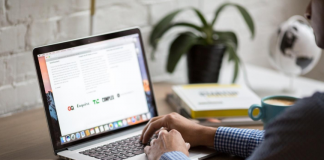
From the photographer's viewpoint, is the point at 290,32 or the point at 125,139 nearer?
the point at 125,139

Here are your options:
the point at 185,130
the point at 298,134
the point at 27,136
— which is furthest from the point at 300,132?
the point at 27,136

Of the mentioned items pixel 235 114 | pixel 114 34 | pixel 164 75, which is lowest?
pixel 235 114

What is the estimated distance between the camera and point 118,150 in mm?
904

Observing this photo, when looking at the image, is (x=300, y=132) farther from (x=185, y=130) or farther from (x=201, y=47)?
(x=201, y=47)

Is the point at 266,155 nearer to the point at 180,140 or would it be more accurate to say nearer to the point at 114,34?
the point at 180,140

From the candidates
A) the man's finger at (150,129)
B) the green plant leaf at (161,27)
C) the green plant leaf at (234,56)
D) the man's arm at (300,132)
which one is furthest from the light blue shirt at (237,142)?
the green plant leaf at (161,27)

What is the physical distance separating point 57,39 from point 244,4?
90 cm

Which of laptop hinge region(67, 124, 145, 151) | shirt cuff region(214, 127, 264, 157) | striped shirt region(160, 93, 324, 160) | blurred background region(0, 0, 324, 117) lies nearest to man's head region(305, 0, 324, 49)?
striped shirt region(160, 93, 324, 160)

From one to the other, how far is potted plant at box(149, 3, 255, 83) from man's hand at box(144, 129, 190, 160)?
52 centimetres

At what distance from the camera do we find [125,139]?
96cm

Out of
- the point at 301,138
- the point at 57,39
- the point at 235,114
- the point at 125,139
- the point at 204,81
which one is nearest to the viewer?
the point at 301,138

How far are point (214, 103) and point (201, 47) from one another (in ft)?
0.94

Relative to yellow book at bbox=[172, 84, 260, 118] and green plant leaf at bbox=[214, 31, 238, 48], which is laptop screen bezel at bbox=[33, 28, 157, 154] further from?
green plant leaf at bbox=[214, 31, 238, 48]

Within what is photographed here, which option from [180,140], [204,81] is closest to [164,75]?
[204,81]
